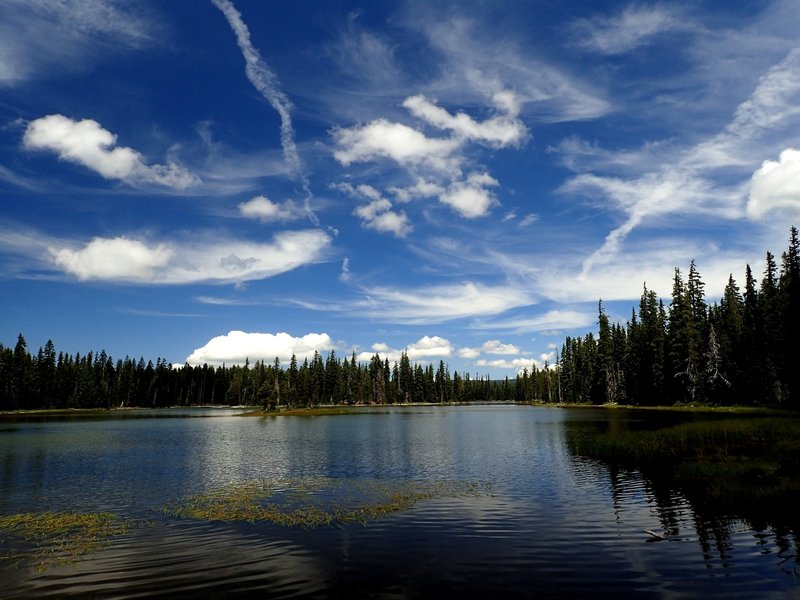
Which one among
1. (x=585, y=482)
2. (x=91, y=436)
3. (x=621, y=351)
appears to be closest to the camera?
(x=585, y=482)

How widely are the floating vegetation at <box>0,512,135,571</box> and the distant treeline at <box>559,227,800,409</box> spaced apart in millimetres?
83403

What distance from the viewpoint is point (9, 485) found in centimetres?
3184

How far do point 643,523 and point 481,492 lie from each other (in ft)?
31.9

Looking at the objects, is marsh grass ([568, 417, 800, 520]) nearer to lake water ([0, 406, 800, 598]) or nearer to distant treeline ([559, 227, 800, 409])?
lake water ([0, 406, 800, 598])

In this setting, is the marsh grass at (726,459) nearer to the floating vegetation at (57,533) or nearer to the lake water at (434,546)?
the lake water at (434,546)

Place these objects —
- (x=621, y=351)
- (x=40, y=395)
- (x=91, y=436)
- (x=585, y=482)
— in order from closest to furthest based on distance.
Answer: (x=585, y=482)
(x=91, y=436)
(x=621, y=351)
(x=40, y=395)

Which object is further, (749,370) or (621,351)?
(621,351)

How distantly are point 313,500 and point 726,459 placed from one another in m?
25.5

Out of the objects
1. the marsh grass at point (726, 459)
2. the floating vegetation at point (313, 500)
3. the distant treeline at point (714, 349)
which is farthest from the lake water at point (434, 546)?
the distant treeline at point (714, 349)

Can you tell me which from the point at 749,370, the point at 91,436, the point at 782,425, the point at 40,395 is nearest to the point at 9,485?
the point at 91,436

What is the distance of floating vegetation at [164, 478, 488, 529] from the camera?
75.6 ft

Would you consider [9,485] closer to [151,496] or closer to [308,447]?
[151,496]

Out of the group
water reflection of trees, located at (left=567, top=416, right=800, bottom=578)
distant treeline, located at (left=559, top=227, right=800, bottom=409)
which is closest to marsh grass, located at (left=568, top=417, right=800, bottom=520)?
water reflection of trees, located at (left=567, top=416, right=800, bottom=578)

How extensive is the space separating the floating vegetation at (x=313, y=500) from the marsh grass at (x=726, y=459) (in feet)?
39.9
